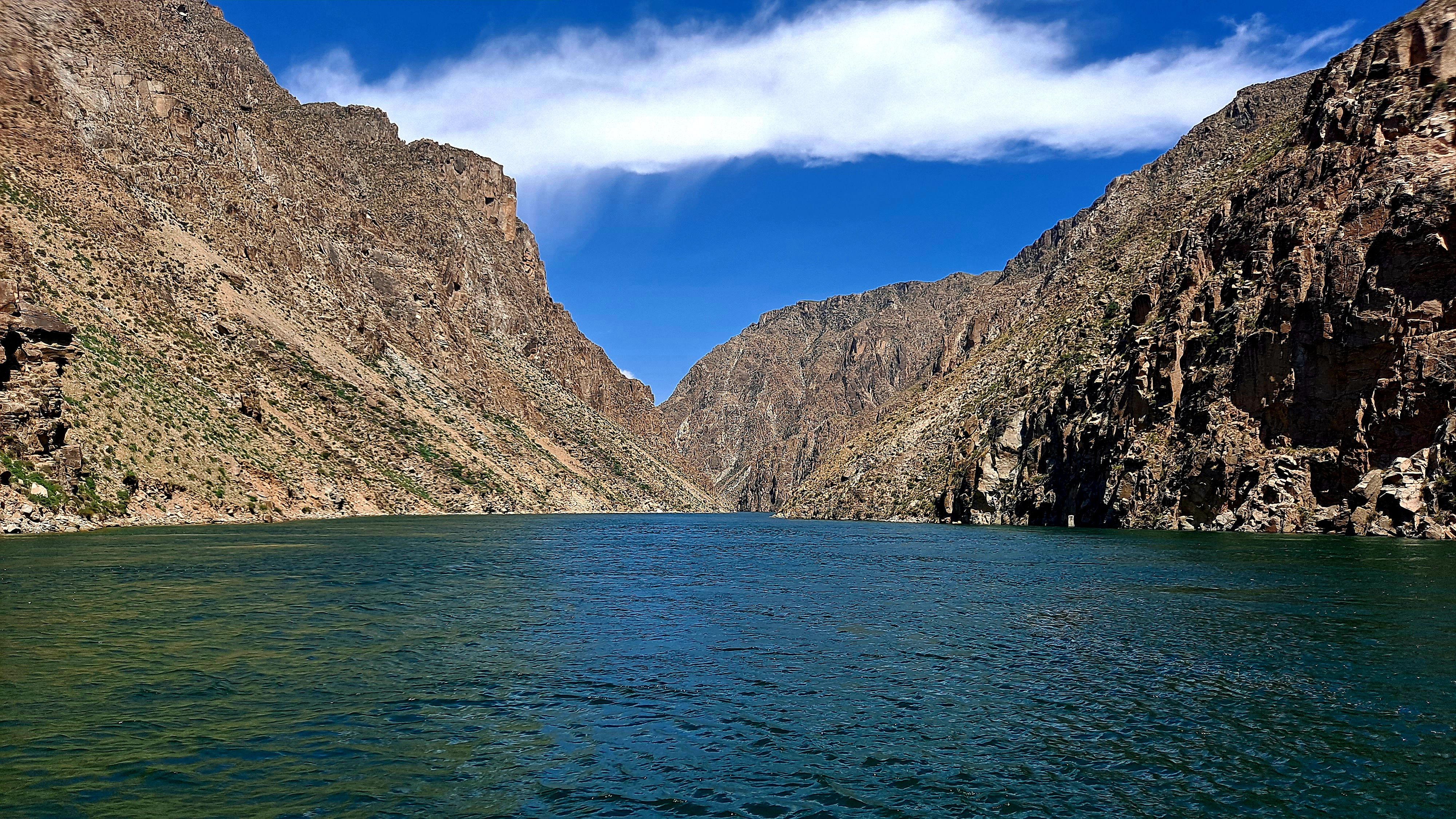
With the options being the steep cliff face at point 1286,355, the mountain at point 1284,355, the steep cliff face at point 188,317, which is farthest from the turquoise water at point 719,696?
the steep cliff face at point 188,317

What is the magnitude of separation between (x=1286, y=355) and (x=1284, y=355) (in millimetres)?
259

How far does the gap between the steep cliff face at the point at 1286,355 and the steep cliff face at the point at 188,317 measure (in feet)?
293

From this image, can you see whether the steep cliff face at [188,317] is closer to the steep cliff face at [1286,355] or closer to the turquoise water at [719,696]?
the turquoise water at [719,696]

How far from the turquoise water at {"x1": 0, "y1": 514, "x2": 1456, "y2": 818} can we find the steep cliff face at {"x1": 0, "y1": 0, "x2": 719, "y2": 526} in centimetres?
4046

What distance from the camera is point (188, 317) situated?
12650cm

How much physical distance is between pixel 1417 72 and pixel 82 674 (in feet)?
369

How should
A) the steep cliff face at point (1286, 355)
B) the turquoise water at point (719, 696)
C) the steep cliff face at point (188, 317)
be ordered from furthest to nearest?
the steep cliff face at point (188, 317)
the steep cliff face at point (1286, 355)
the turquoise water at point (719, 696)

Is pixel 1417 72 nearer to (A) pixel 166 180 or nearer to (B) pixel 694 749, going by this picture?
(B) pixel 694 749

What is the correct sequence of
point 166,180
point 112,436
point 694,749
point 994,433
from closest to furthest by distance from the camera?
point 694,749 → point 112,436 → point 994,433 → point 166,180

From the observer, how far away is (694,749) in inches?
762

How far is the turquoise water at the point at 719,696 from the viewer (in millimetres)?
16469

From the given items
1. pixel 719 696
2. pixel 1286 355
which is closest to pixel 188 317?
pixel 719 696

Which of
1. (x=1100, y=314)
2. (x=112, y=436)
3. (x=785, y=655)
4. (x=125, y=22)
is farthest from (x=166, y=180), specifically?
(x=785, y=655)

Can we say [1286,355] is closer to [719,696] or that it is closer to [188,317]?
[719,696]
